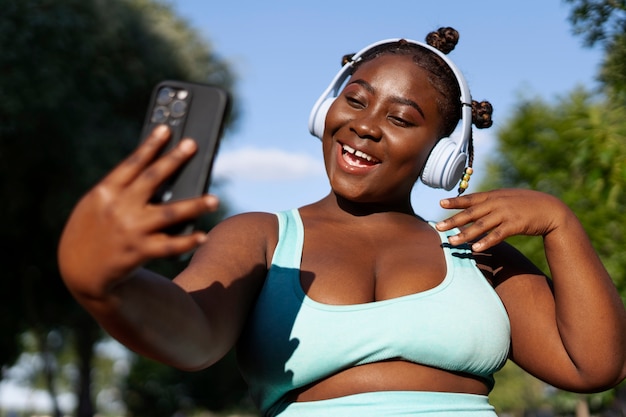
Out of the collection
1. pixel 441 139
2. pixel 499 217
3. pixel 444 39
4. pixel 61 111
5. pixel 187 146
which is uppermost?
pixel 444 39

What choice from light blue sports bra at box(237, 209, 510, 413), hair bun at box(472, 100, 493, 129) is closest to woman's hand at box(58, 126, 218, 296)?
light blue sports bra at box(237, 209, 510, 413)

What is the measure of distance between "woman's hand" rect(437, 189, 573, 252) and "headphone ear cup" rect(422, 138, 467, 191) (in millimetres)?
168

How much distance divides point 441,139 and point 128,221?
1.47m

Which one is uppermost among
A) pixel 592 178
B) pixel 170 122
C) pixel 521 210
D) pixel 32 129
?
pixel 170 122

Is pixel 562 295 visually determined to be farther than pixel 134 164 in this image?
Yes

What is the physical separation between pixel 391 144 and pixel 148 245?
124 centimetres

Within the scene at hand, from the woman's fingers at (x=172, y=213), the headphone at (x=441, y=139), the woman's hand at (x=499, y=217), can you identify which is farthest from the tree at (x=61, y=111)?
the woman's fingers at (x=172, y=213)

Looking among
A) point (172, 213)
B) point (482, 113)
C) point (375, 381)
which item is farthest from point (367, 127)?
point (172, 213)

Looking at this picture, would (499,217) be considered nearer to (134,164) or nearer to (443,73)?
(443,73)

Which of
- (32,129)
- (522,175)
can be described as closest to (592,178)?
(32,129)

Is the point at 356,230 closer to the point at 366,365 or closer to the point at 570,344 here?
the point at 366,365

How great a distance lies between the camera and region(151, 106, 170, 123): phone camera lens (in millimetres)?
1824

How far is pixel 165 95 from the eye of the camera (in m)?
1.87

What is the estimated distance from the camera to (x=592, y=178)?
523 cm
